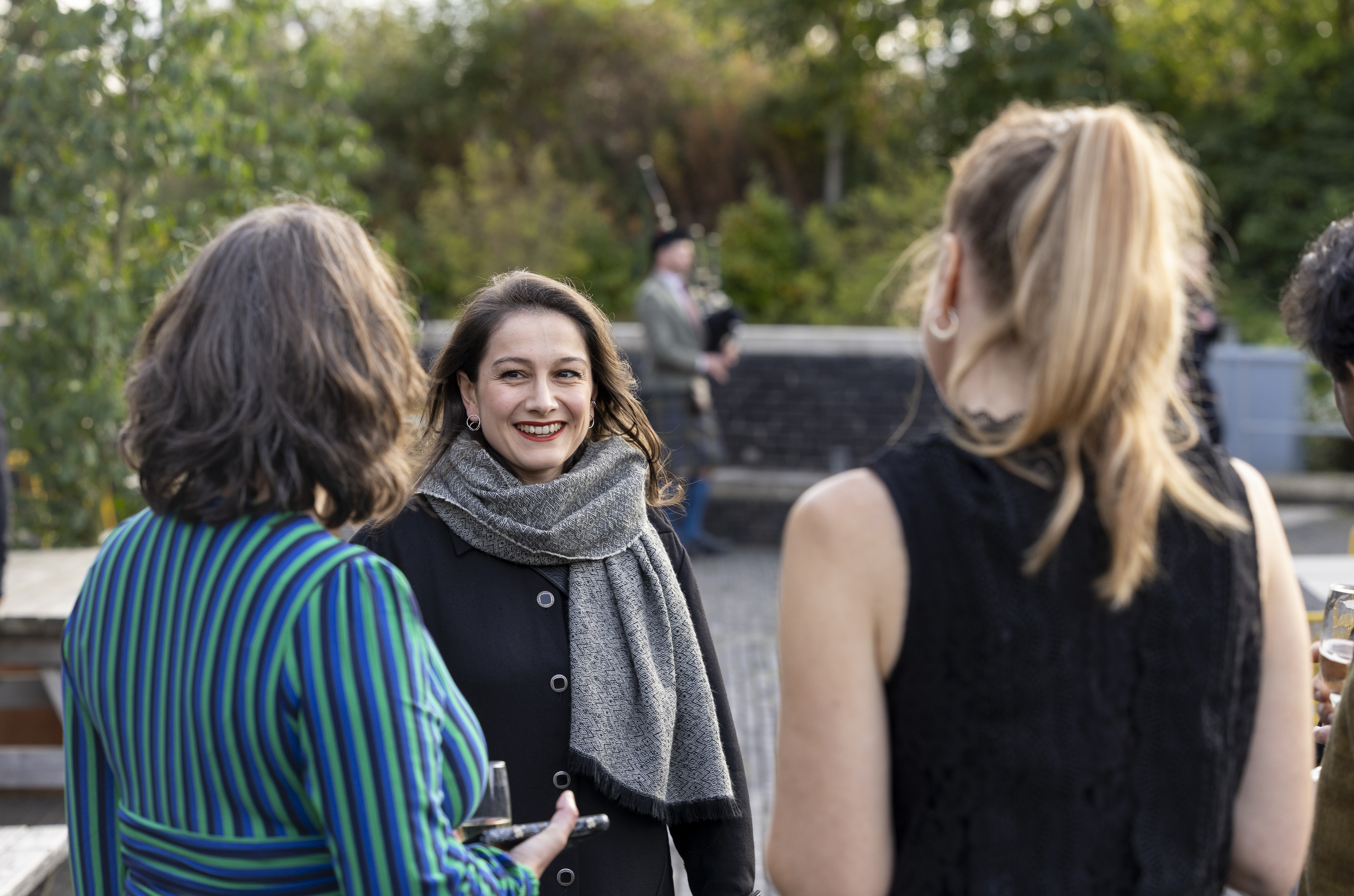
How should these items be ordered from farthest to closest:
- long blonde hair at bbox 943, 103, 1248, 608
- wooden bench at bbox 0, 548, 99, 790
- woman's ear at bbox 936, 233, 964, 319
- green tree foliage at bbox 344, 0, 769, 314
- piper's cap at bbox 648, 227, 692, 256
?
green tree foliage at bbox 344, 0, 769, 314
piper's cap at bbox 648, 227, 692, 256
wooden bench at bbox 0, 548, 99, 790
woman's ear at bbox 936, 233, 964, 319
long blonde hair at bbox 943, 103, 1248, 608

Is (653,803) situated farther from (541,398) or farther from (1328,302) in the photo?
(1328,302)

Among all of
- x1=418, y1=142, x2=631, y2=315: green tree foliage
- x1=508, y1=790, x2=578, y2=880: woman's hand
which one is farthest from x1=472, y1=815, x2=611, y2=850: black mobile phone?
x1=418, y1=142, x2=631, y2=315: green tree foliage

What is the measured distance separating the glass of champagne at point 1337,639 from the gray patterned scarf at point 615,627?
1.08m

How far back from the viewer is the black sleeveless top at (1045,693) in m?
1.34

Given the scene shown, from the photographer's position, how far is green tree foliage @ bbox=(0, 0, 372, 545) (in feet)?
18.7

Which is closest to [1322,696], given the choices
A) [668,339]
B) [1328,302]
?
[1328,302]

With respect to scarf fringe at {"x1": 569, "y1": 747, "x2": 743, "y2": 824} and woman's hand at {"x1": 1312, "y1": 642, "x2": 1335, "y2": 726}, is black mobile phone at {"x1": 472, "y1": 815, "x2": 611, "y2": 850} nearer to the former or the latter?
scarf fringe at {"x1": 569, "y1": 747, "x2": 743, "y2": 824}

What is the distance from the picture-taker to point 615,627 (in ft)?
7.52

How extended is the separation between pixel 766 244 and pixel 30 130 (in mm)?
11785

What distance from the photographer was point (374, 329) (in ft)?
5.06

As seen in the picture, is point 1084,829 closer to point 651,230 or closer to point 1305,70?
point 651,230

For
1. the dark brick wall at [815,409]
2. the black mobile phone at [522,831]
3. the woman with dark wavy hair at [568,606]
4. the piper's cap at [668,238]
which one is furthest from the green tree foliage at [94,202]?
the dark brick wall at [815,409]

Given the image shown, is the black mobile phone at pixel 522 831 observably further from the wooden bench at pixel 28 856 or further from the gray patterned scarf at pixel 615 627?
the wooden bench at pixel 28 856

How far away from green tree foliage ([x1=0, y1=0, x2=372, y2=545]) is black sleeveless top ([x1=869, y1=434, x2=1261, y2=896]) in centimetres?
497
